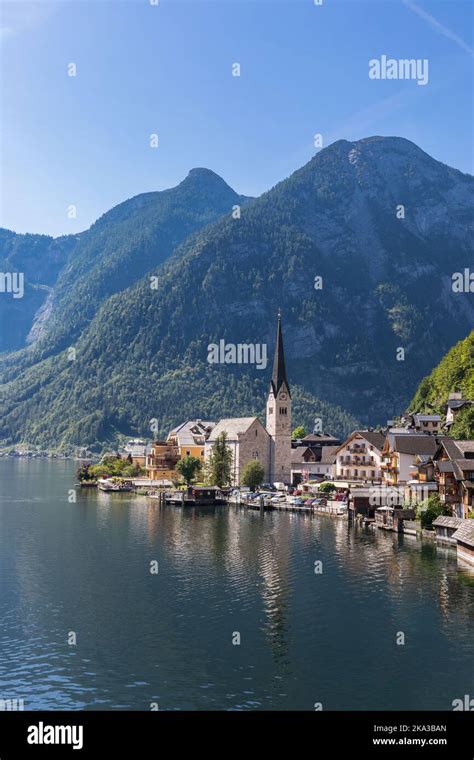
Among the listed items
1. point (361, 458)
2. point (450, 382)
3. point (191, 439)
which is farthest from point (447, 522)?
point (191, 439)

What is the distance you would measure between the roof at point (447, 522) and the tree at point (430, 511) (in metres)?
3.27

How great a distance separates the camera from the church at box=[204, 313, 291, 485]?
6161 inches

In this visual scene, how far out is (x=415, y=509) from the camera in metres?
93.2

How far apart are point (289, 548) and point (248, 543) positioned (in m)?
5.60

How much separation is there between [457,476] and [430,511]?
18.5 ft

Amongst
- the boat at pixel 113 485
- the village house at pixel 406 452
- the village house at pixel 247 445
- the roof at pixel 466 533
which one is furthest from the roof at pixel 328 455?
the roof at pixel 466 533

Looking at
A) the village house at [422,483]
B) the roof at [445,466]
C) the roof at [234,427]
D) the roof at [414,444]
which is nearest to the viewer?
the roof at [445,466]

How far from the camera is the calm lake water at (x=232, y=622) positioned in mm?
38094

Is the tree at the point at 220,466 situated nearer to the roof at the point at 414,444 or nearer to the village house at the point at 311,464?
the village house at the point at 311,464

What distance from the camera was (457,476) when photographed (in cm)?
8512
